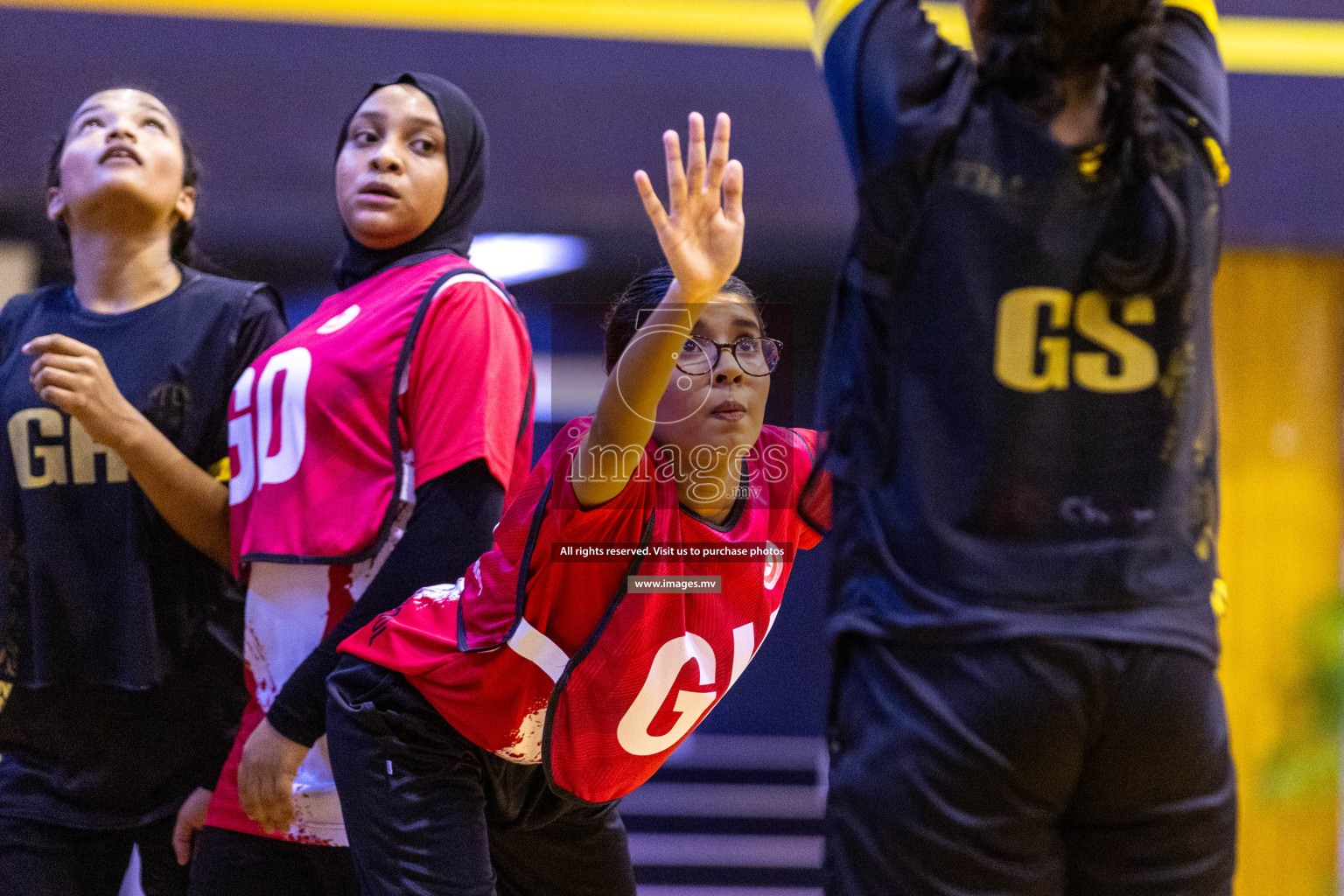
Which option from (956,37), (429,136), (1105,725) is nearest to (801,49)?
(956,37)

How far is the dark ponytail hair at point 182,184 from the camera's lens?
1.64m

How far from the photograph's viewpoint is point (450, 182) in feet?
4.73

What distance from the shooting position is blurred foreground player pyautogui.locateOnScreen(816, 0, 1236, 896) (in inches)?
33.5

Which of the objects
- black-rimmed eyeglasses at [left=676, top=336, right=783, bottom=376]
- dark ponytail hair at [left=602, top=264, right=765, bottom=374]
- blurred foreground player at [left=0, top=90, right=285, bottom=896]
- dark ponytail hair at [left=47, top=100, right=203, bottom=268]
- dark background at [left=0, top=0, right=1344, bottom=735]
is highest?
dark background at [left=0, top=0, right=1344, bottom=735]

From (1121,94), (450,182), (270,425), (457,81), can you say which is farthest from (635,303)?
(457,81)

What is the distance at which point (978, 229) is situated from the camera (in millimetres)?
883

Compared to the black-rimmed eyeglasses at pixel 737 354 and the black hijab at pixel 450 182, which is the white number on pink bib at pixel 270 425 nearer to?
the black hijab at pixel 450 182

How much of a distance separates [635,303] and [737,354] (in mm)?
133

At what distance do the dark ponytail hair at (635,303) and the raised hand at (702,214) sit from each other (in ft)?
0.50

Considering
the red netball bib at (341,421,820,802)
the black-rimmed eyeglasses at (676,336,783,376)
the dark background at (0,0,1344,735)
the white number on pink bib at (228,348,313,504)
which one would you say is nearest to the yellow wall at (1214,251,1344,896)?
the dark background at (0,0,1344,735)

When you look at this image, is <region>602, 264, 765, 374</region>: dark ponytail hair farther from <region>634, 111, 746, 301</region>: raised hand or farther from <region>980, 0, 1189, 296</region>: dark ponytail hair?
<region>980, 0, 1189, 296</region>: dark ponytail hair

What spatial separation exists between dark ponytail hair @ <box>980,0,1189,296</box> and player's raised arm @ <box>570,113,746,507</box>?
28cm

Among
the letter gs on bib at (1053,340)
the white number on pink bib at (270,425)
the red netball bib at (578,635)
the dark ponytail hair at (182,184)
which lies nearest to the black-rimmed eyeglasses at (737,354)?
the red netball bib at (578,635)

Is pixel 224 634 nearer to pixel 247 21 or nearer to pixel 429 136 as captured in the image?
pixel 429 136
